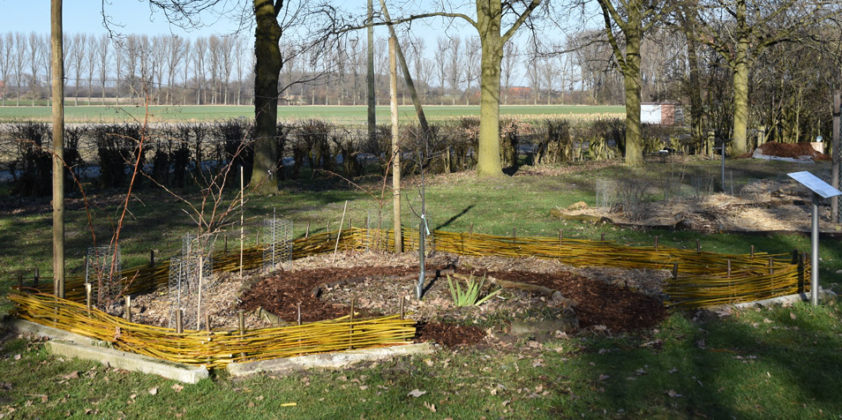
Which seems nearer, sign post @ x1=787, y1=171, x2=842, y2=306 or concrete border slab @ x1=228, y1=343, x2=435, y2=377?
concrete border slab @ x1=228, y1=343, x2=435, y2=377

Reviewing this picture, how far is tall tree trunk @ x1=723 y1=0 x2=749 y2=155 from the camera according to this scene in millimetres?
20500

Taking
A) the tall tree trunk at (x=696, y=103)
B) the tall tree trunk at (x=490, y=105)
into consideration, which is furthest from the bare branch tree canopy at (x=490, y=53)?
the tall tree trunk at (x=696, y=103)

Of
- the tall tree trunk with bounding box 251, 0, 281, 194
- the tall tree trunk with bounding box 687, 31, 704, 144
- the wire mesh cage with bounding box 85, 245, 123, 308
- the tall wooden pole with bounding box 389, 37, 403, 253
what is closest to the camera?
the wire mesh cage with bounding box 85, 245, 123, 308

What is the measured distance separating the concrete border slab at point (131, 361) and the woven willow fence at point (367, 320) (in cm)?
9

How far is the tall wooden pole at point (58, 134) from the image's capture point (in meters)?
5.25

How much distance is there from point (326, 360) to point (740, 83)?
65.1ft

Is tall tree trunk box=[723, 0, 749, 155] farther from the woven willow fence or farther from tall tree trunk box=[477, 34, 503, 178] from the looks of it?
the woven willow fence

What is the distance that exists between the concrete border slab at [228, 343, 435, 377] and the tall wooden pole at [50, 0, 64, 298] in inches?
74.1

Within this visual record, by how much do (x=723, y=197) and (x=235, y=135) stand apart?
1034 cm

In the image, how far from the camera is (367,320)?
481cm

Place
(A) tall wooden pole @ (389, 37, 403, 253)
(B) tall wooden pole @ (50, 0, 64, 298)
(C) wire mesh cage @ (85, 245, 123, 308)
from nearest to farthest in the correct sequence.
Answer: (B) tall wooden pole @ (50, 0, 64, 298), (C) wire mesh cage @ (85, 245, 123, 308), (A) tall wooden pole @ (389, 37, 403, 253)

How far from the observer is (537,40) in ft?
55.9

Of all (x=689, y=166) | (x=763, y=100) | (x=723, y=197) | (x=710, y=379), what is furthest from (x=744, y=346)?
(x=763, y=100)

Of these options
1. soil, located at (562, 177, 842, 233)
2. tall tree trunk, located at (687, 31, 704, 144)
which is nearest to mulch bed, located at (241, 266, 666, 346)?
soil, located at (562, 177, 842, 233)
